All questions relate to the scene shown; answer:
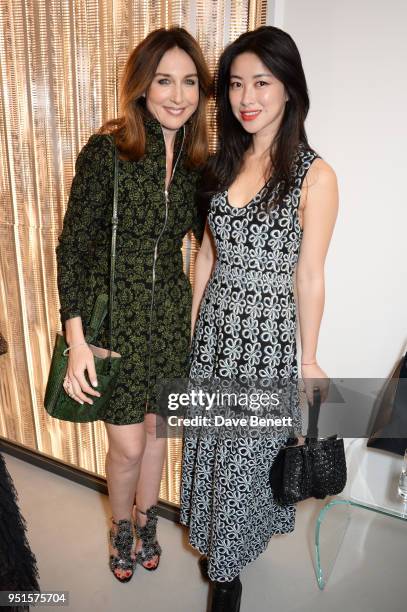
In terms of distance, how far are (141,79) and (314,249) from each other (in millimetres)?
737

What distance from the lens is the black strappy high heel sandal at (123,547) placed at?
7.37 feet

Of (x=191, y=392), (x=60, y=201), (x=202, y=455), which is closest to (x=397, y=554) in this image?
(x=202, y=455)

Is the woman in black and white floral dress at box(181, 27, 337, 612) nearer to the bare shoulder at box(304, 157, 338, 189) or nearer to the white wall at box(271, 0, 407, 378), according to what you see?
the bare shoulder at box(304, 157, 338, 189)

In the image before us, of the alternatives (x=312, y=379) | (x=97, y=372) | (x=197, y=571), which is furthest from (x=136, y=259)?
(x=197, y=571)

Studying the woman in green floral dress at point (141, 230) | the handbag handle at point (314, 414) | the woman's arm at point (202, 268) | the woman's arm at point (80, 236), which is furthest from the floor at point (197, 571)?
the woman's arm at point (202, 268)

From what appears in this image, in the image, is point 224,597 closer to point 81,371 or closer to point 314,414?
point 314,414

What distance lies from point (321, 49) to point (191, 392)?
126 centimetres

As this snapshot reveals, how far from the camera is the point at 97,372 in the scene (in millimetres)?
1863

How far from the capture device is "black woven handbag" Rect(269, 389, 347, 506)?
72.5 inches

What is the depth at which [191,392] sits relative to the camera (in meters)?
2.02

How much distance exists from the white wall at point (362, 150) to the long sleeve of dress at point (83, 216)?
759mm

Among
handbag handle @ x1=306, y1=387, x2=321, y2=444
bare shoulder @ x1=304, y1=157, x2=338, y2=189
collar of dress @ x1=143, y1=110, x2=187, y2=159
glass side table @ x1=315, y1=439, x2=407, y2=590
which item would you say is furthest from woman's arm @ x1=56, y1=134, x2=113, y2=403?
glass side table @ x1=315, y1=439, x2=407, y2=590

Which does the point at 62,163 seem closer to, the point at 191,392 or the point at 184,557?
the point at 191,392

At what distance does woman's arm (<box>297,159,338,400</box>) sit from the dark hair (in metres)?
0.08
